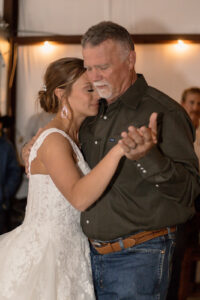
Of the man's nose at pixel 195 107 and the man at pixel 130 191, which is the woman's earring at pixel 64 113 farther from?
the man's nose at pixel 195 107

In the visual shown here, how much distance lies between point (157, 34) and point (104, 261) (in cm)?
335

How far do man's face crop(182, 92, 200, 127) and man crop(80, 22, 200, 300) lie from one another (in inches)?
77.4

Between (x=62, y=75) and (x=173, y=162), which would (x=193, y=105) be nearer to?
(x=62, y=75)

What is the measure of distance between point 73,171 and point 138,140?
38 cm

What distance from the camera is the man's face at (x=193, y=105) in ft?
12.7

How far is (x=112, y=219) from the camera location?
6.28 feet

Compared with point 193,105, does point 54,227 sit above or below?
below

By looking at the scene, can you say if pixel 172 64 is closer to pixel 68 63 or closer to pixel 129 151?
pixel 68 63

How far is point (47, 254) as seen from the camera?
2031 millimetres

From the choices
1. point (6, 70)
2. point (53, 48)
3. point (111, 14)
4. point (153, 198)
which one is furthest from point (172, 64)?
point (153, 198)

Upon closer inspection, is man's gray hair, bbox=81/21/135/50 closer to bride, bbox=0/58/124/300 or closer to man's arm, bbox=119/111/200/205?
bride, bbox=0/58/124/300

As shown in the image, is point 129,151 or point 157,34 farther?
point 157,34

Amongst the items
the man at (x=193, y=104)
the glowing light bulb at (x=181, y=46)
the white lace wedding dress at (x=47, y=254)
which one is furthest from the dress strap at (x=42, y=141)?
the glowing light bulb at (x=181, y=46)

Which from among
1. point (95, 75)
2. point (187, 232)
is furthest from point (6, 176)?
point (95, 75)
